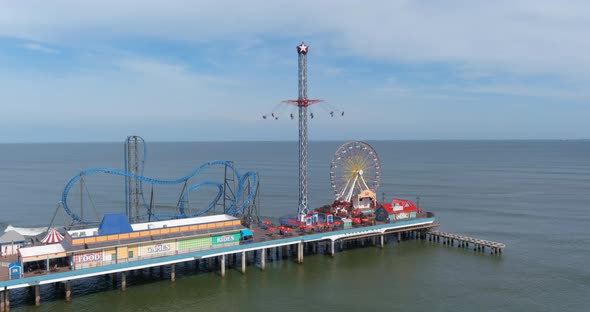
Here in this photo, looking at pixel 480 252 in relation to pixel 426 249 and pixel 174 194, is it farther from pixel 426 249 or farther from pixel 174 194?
pixel 174 194

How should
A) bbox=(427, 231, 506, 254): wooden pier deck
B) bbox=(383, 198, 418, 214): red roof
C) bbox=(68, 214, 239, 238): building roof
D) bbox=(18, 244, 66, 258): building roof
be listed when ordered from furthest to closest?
bbox=(383, 198, 418, 214): red roof → bbox=(427, 231, 506, 254): wooden pier deck → bbox=(68, 214, 239, 238): building roof → bbox=(18, 244, 66, 258): building roof

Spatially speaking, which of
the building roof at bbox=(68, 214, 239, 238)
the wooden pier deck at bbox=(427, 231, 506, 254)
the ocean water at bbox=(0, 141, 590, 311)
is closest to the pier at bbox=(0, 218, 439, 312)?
the ocean water at bbox=(0, 141, 590, 311)

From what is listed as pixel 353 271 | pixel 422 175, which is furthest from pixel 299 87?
pixel 422 175

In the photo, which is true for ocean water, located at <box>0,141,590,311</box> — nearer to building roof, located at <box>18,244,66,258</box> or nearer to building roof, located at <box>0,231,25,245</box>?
building roof, located at <box>18,244,66,258</box>

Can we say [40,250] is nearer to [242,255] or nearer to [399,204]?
[242,255]

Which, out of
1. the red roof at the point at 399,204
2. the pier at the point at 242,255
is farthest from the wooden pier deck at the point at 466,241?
the red roof at the point at 399,204

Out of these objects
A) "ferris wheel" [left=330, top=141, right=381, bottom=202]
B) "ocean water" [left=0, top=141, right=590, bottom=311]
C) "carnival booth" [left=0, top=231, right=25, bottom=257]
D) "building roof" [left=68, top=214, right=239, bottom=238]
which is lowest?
"ocean water" [left=0, top=141, right=590, bottom=311]
